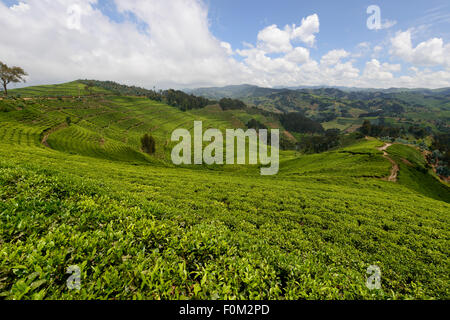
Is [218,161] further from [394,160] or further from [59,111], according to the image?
[59,111]

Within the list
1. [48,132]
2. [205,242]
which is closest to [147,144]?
[48,132]

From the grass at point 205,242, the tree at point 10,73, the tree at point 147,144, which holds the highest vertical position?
the tree at point 10,73

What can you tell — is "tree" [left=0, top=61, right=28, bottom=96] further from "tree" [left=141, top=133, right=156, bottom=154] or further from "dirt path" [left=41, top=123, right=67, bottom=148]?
"tree" [left=141, top=133, right=156, bottom=154]

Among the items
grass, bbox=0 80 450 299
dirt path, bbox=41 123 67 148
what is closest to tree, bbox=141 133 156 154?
dirt path, bbox=41 123 67 148

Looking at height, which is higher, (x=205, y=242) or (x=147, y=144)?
(x=147, y=144)

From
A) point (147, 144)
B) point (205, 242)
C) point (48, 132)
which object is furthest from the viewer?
point (147, 144)

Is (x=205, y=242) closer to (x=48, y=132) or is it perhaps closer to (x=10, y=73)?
(x=48, y=132)

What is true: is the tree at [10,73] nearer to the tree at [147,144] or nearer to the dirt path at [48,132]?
the dirt path at [48,132]

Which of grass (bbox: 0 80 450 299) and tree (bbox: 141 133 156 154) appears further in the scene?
tree (bbox: 141 133 156 154)

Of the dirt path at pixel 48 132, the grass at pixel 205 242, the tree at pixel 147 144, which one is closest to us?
the grass at pixel 205 242

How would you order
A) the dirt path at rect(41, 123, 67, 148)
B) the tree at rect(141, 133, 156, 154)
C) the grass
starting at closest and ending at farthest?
1. the grass
2. the dirt path at rect(41, 123, 67, 148)
3. the tree at rect(141, 133, 156, 154)

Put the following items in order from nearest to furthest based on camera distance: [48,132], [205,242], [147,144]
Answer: [205,242] → [48,132] → [147,144]

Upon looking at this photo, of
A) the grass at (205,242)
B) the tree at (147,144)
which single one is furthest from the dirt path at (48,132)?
the grass at (205,242)
